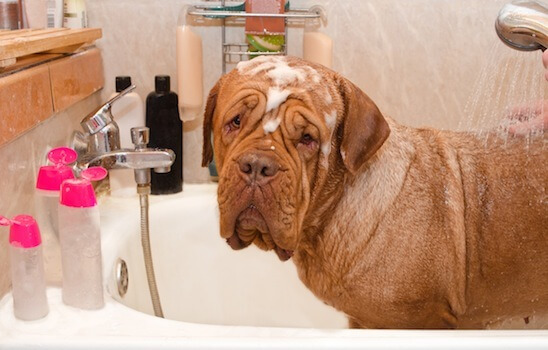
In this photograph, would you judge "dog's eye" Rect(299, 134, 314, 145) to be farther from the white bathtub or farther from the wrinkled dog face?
the white bathtub

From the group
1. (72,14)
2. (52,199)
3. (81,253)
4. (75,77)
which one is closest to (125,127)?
(75,77)

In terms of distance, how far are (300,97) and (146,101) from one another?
0.91 meters

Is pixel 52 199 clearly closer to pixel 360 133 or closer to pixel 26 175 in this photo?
pixel 26 175

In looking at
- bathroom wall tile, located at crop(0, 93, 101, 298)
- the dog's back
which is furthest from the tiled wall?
the dog's back

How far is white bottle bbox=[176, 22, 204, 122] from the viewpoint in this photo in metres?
1.97

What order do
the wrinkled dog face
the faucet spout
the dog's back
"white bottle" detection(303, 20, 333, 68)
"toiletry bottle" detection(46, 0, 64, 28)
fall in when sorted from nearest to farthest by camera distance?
the wrinkled dog face
the dog's back
the faucet spout
"toiletry bottle" detection(46, 0, 64, 28)
"white bottle" detection(303, 20, 333, 68)

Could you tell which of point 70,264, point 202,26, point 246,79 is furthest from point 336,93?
point 202,26

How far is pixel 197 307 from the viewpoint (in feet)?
6.39

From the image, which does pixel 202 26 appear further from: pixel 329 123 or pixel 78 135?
pixel 329 123

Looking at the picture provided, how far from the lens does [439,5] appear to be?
82.0 inches

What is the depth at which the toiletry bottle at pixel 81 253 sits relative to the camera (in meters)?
1.21

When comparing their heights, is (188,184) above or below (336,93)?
below

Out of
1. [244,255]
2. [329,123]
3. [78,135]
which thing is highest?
[329,123]

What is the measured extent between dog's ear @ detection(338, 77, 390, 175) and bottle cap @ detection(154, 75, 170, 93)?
88 cm
